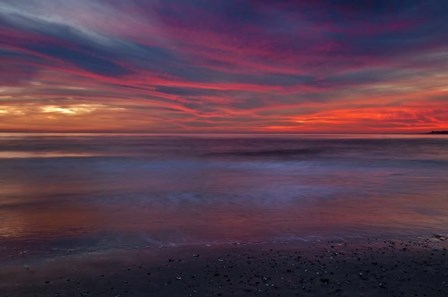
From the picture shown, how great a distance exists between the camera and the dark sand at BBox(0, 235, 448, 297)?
19.6 ft

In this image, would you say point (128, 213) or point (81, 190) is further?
point (81, 190)

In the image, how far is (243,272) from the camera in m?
6.76

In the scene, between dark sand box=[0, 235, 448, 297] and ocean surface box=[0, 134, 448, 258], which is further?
ocean surface box=[0, 134, 448, 258]

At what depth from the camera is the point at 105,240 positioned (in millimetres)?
9406

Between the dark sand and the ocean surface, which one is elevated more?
the dark sand

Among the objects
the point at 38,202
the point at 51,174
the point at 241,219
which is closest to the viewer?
the point at 241,219

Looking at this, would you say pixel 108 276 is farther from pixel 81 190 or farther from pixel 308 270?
pixel 81 190

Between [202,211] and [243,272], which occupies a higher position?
[243,272]

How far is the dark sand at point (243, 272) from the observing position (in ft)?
19.6

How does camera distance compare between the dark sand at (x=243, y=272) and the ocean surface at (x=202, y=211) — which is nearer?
the dark sand at (x=243, y=272)

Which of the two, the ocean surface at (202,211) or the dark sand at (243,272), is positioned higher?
the dark sand at (243,272)

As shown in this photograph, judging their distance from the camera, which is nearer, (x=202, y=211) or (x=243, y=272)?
(x=243, y=272)

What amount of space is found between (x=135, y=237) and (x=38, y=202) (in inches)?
326

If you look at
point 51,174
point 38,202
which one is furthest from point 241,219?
point 51,174
